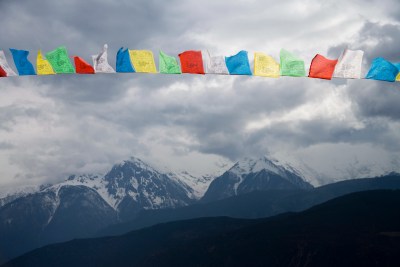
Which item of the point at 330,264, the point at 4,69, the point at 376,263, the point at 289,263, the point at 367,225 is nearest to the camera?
the point at 4,69

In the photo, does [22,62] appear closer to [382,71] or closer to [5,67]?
[5,67]

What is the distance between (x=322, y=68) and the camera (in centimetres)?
2761

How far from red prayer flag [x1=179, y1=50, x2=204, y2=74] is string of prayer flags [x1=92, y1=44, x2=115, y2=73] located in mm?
4375

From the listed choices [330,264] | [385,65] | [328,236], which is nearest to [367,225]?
[328,236]

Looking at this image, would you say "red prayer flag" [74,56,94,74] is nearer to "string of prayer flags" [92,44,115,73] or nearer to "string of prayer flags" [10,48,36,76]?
"string of prayer flags" [92,44,115,73]

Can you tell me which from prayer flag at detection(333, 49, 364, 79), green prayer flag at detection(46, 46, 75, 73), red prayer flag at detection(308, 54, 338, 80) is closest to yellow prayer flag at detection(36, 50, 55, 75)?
green prayer flag at detection(46, 46, 75, 73)

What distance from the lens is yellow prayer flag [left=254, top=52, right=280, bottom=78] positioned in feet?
89.4

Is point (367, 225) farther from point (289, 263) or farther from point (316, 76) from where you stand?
point (316, 76)

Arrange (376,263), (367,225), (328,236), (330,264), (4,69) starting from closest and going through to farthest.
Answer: (4,69)
(376,263)
(330,264)
(328,236)
(367,225)

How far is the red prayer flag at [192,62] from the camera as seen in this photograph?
2775cm

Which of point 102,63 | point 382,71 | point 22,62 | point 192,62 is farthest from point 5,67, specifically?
point 382,71

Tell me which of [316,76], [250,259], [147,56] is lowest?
[250,259]

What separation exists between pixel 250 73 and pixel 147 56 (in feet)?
20.8

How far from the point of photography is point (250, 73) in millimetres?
27688
